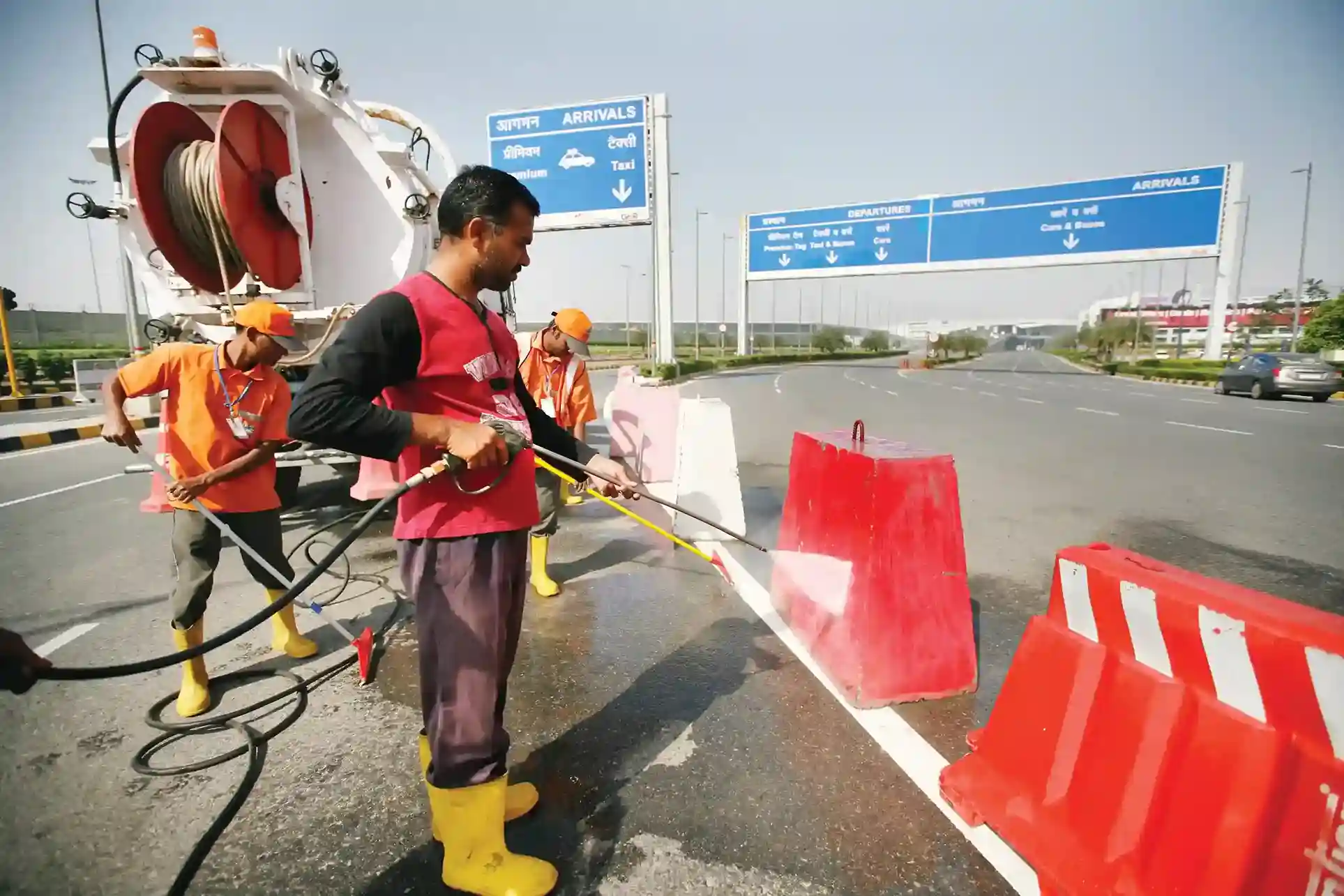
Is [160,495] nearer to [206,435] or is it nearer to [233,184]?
[206,435]

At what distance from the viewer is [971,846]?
2.05m

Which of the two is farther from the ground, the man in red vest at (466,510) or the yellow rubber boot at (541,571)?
the man in red vest at (466,510)

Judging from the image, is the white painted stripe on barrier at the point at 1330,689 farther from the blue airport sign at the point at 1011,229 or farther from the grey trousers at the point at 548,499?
the blue airport sign at the point at 1011,229

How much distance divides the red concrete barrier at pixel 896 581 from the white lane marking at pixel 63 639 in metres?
4.00

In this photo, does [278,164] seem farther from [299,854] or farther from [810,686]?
[810,686]

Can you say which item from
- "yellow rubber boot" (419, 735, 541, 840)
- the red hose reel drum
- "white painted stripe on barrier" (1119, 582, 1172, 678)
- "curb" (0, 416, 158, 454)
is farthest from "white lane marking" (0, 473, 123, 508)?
"white painted stripe on barrier" (1119, 582, 1172, 678)

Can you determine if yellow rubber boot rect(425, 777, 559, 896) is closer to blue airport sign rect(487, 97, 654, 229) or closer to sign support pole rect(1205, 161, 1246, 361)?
blue airport sign rect(487, 97, 654, 229)

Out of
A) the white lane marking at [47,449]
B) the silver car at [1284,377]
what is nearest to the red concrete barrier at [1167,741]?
the white lane marking at [47,449]

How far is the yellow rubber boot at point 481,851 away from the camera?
192cm

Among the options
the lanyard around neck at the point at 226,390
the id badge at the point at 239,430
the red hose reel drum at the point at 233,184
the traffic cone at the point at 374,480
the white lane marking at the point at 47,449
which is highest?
the red hose reel drum at the point at 233,184

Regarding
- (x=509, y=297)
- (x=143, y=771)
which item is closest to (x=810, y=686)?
(x=143, y=771)

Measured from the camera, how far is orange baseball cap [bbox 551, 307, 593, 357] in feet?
15.7

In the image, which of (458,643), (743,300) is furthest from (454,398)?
(743,300)

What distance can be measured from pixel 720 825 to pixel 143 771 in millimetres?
2128
